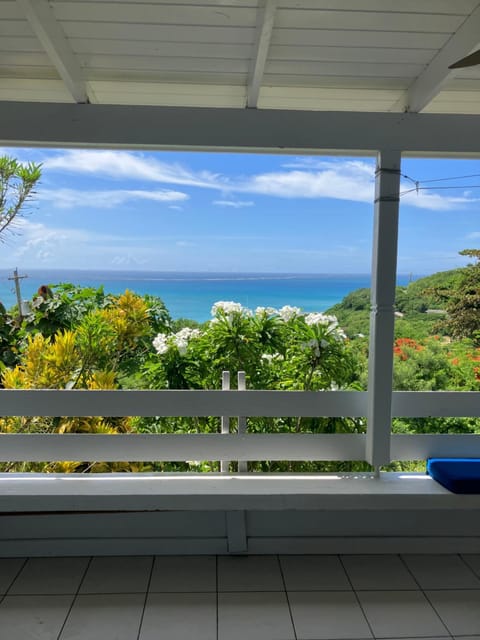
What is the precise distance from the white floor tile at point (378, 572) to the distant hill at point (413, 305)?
55.3 inches

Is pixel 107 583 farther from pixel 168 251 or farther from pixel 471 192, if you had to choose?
pixel 471 192

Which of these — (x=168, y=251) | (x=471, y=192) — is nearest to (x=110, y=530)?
(x=168, y=251)

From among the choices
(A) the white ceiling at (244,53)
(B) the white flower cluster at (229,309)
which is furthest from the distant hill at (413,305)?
(A) the white ceiling at (244,53)

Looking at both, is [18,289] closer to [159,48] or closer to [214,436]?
[214,436]

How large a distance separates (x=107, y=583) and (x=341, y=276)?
2.29 m

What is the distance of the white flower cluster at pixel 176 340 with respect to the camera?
326 centimetres

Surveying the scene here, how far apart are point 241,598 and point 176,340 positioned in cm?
153

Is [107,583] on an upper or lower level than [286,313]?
lower

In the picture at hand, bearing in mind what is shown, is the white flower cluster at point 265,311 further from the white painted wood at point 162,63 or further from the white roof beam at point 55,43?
the white roof beam at point 55,43

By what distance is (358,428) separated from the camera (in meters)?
3.26

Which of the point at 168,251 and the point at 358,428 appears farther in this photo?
the point at 168,251

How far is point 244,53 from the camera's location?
2.27 m

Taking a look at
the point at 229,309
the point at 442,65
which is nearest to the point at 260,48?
the point at 442,65

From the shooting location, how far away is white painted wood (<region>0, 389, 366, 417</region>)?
2.85m
